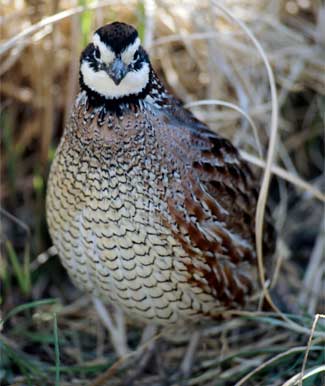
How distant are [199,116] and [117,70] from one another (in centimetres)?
174

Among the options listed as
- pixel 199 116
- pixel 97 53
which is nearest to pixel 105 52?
pixel 97 53

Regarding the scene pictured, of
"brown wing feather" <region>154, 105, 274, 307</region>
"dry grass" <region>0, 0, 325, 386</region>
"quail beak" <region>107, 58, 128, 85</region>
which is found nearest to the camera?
"quail beak" <region>107, 58, 128, 85</region>

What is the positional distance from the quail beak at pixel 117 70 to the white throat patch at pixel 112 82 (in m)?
0.06

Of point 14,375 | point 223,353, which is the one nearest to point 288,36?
point 223,353

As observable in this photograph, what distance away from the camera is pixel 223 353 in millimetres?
4238

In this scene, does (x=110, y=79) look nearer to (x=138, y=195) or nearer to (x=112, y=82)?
(x=112, y=82)

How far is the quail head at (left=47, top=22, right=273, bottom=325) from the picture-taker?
3.33 meters

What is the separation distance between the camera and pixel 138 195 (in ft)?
11.0

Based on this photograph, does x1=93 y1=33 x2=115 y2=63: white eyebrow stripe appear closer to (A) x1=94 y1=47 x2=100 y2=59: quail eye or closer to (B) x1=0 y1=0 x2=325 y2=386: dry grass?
(A) x1=94 y1=47 x2=100 y2=59: quail eye

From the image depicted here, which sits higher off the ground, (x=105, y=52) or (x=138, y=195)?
(x=105, y=52)

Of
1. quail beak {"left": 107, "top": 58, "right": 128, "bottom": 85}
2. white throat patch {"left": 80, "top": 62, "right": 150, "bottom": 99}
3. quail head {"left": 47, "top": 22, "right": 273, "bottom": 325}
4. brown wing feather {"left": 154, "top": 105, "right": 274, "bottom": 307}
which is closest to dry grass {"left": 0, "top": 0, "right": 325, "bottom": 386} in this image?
brown wing feather {"left": 154, "top": 105, "right": 274, "bottom": 307}

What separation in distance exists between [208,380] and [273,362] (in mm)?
389

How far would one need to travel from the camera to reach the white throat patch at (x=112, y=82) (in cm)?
325

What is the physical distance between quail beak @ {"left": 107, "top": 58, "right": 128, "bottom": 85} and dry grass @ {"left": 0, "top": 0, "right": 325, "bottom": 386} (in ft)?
2.89
